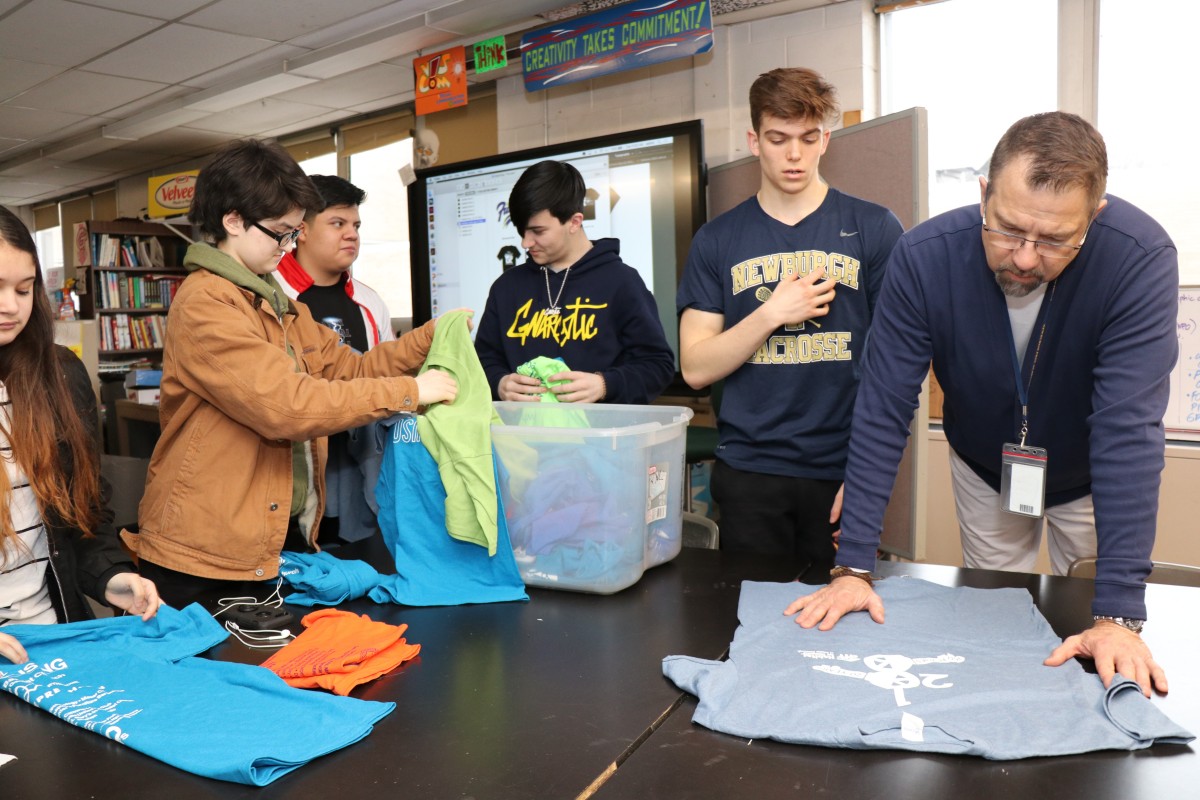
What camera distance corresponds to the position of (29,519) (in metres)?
1.46

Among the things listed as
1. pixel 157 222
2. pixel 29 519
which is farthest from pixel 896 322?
pixel 157 222

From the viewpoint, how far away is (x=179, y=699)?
1061mm

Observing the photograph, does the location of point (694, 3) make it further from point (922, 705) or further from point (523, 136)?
point (922, 705)

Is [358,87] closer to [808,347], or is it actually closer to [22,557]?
[808,347]

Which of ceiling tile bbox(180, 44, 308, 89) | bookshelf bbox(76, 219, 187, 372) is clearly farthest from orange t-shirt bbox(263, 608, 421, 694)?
bookshelf bbox(76, 219, 187, 372)

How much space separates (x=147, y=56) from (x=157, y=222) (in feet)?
11.8

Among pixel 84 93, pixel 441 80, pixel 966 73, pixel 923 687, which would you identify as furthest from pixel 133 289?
pixel 923 687

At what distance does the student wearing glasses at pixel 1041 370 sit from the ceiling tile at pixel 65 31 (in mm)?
4343

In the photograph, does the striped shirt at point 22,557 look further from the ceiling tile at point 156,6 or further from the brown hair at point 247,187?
the ceiling tile at point 156,6

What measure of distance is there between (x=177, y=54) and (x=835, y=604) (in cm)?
509

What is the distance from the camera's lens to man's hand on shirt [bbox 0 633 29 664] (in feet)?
3.81

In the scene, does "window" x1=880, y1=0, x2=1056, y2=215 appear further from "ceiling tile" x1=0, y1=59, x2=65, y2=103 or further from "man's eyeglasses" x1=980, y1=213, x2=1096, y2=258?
"ceiling tile" x1=0, y1=59, x2=65, y2=103

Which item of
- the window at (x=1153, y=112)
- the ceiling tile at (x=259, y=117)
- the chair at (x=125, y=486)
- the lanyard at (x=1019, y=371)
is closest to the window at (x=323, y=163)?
the ceiling tile at (x=259, y=117)

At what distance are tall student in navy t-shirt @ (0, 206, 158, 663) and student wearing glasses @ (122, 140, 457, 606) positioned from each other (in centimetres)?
12
